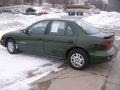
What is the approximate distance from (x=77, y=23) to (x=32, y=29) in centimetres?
169

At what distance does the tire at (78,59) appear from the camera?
23.5 feet

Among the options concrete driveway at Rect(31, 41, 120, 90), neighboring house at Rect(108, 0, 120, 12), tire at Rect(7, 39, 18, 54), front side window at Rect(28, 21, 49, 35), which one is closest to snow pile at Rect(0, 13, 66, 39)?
tire at Rect(7, 39, 18, 54)

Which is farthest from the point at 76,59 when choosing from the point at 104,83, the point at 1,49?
the point at 1,49

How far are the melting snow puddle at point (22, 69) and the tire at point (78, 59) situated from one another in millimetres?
512

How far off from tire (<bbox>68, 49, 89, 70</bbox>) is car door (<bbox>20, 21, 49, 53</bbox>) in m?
1.23

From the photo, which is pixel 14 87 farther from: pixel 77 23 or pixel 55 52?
pixel 77 23

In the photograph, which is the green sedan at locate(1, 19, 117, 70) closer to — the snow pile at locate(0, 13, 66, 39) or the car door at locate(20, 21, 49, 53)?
the car door at locate(20, 21, 49, 53)

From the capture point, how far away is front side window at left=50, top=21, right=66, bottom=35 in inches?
299

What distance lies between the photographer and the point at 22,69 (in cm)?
727

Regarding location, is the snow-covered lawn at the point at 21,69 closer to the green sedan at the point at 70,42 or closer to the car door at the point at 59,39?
the green sedan at the point at 70,42

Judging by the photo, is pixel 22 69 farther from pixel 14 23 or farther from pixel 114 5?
pixel 114 5

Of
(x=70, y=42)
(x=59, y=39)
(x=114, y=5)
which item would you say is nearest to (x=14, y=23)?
(x=59, y=39)

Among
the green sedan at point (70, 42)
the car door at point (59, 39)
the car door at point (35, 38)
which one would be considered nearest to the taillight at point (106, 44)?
the green sedan at point (70, 42)

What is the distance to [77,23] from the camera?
25.0 feet
